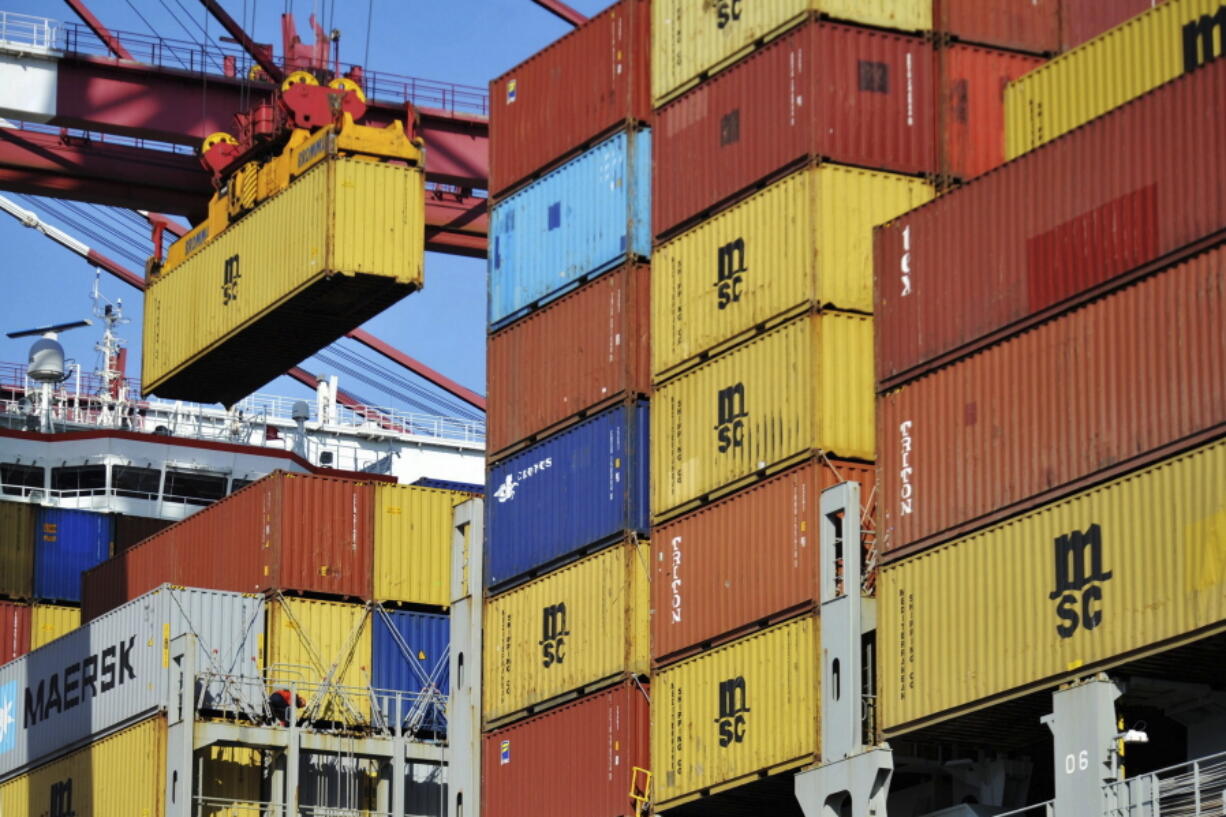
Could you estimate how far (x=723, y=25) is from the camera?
35719 mm

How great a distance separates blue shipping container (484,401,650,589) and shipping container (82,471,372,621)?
4769 mm

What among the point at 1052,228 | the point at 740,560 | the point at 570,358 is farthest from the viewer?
the point at 570,358

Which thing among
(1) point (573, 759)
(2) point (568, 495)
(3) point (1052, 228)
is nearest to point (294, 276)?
(2) point (568, 495)

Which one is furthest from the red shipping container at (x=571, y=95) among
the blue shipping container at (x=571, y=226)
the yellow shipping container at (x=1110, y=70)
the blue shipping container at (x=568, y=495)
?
the yellow shipping container at (x=1110, y=70)

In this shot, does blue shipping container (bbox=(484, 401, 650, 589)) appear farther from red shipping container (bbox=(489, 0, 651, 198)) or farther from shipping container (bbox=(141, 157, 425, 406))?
shipping container (bbox=(141, 157, 425, 406))

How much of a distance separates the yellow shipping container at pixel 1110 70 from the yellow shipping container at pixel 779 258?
6.22 feet

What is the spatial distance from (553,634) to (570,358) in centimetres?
368

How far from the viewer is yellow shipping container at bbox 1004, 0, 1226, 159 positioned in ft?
97.5

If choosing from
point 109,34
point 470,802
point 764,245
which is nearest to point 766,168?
point 764,245

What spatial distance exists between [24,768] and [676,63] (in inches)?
648

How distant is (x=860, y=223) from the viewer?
33.3 m

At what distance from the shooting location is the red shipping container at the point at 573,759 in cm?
3416

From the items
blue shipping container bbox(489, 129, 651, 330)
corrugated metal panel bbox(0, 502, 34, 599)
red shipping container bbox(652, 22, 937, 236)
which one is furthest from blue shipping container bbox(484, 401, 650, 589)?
corrugated metal panel bbox(0, 502, 34, 599)

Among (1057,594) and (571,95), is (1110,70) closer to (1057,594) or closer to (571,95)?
(1057,594)
